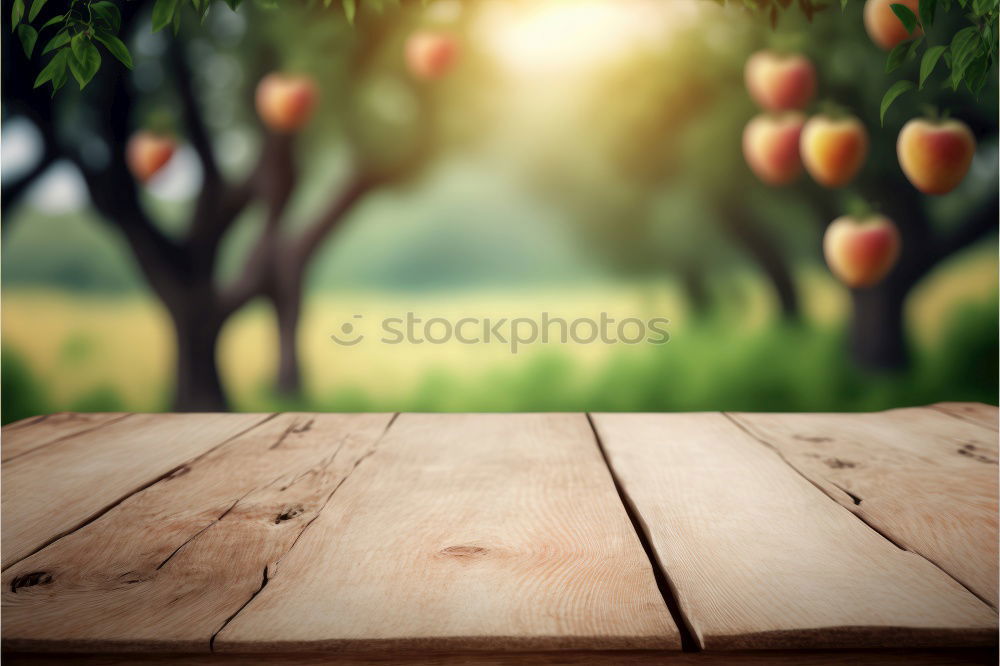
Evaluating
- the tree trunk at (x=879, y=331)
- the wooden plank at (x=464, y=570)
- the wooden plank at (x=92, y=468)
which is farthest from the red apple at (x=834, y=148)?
the wooden plank at (x=92, y=468)

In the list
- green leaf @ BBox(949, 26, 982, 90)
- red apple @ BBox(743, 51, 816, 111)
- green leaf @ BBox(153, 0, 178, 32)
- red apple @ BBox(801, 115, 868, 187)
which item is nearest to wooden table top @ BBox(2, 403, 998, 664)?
green leaf @ BBox(949, 26, 982, 90)

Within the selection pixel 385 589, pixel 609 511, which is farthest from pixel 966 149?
pixel 385 589

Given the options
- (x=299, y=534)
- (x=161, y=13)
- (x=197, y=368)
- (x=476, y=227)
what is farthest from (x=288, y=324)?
(x=299, y=534)

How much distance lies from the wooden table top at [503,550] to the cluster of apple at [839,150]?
23.9 inches

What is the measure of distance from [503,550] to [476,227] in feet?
3.67

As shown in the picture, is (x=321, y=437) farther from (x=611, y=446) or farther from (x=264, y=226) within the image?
(x=264, y=226)

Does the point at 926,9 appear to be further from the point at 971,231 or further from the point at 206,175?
the point at 206,175

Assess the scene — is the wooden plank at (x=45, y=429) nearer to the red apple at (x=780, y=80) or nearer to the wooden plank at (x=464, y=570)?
the wooden plank at (x=464, y=570)

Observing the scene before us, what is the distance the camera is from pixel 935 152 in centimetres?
172

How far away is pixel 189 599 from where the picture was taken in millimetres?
643

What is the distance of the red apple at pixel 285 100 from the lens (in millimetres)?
1749

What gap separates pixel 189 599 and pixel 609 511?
1.40ft

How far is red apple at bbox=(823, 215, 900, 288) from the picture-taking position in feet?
5.76

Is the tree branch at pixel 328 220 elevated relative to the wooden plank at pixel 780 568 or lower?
elevated
